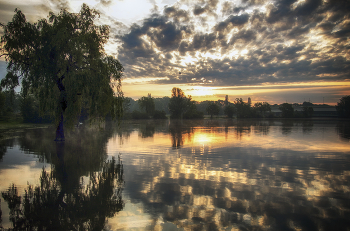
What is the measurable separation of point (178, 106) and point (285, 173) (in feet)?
310

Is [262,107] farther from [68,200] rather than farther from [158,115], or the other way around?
[68,200]

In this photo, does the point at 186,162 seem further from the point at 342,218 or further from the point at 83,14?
the point at 83,14

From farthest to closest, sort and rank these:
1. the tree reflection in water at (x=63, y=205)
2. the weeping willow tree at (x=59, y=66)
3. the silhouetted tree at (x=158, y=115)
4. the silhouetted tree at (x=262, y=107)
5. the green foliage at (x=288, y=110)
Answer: the silhouetted tree at (x=262, y=107) < the green foliage at (x=288, y=110) < the silhouetted tree at (x=158, y=115) < the weeping willow tree at (x=59, y=66) < the tree reflection in water at (x=63, y=205)

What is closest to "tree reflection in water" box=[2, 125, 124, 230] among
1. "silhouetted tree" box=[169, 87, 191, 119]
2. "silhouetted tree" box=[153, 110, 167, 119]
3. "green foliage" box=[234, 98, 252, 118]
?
"silhouetted tree" box=[153, 110, 167, 119]

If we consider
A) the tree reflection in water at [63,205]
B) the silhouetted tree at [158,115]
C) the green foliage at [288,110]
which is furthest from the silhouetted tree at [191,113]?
the tree reflection in water at [63,205]

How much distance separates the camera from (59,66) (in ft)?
64.1

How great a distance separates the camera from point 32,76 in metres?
19.2

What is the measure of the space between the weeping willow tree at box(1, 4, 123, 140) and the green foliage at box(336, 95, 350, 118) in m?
127

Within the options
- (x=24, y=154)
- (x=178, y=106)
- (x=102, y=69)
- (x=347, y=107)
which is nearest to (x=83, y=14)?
(x=102, y=69)

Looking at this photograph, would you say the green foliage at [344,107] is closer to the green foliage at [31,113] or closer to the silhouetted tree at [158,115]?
the silhouetted tree at [158,115]

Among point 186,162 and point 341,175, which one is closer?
point 341,175

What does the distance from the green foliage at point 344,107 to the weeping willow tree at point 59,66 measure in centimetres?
12742

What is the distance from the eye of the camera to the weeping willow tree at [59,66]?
742 inches

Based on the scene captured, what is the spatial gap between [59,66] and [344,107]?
436 feet
